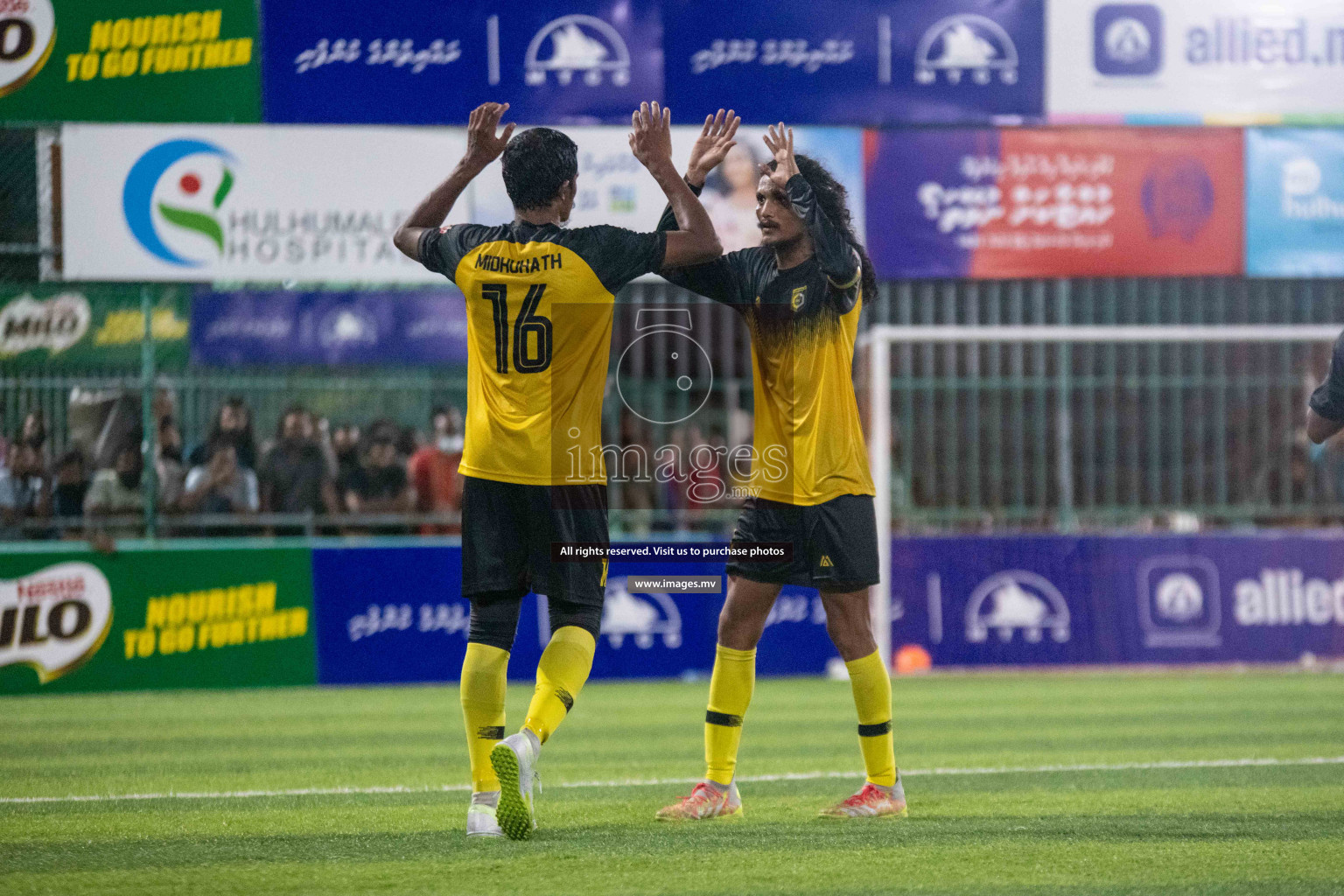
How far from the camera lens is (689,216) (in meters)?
5.09

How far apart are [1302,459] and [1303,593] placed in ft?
4.15

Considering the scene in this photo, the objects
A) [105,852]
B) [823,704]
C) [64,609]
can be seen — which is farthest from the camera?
[64,609]

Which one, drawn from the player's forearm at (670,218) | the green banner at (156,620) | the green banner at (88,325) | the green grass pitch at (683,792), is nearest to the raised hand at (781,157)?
the player's forearm at (670,218)

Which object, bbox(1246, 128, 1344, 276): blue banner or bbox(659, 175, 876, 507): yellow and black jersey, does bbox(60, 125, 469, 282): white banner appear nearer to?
bbox(1246, 128, 1344, 276): blue banner

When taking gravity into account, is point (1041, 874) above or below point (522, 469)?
below

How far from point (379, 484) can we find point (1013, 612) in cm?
499

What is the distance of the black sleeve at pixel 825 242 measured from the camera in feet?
17.6

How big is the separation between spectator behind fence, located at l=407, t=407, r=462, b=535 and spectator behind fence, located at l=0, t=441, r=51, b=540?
267 cm

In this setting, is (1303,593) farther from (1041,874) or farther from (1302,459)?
(1041,874)

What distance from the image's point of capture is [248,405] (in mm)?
13023

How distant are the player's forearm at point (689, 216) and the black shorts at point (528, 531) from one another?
30.2 inches

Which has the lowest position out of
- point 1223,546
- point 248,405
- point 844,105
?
point 1223,546

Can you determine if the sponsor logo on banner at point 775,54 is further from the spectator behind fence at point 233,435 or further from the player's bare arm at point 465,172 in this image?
the player's bare arm at point 465,172

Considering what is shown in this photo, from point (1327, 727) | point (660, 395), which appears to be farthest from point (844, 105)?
point (1327, 727)
